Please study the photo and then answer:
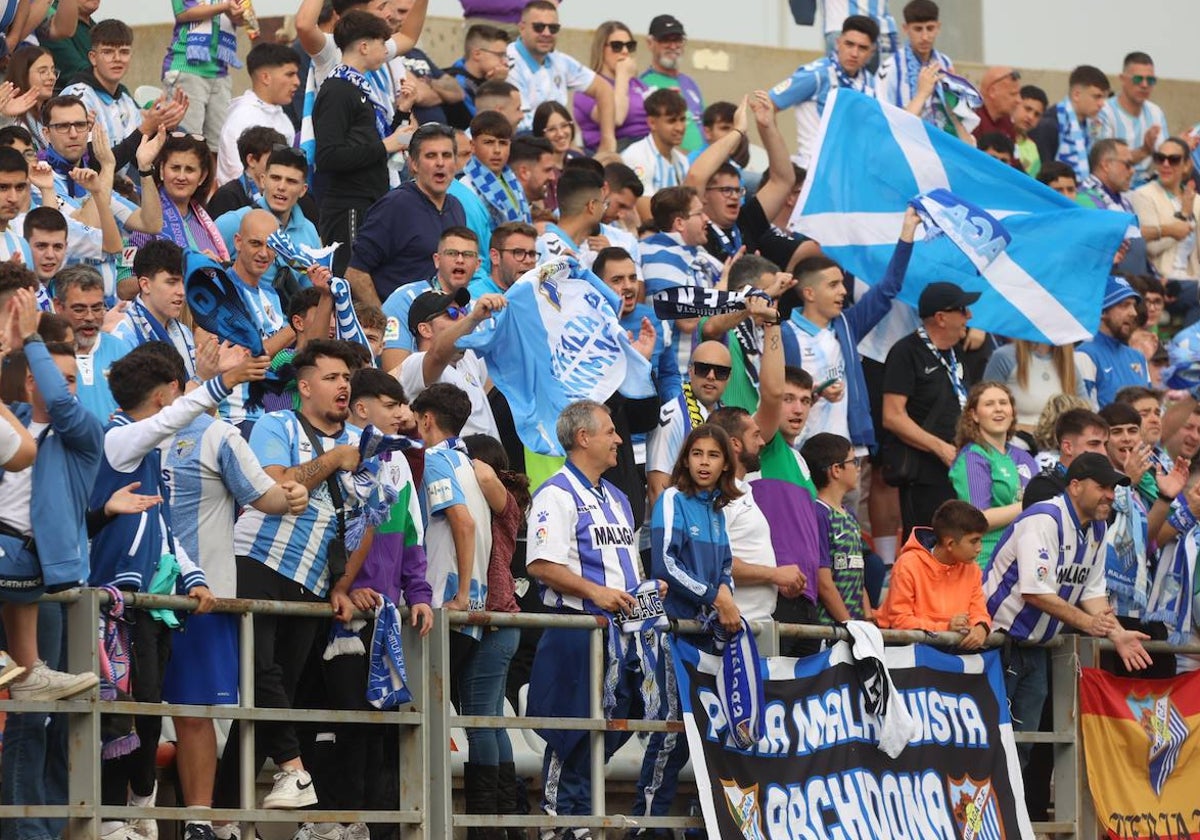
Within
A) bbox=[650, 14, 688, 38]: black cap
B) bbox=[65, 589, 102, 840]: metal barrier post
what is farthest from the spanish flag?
bbox=[650, 14, 688, 38]: black cap

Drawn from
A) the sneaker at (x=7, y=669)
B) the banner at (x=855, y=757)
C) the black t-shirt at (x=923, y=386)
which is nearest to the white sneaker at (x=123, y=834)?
the sneaker at (x=7, y=669)

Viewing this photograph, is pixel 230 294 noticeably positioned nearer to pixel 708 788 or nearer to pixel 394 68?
pixel 708 788

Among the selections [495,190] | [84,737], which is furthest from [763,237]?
[84,737]

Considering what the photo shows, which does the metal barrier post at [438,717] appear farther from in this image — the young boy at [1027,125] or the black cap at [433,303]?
the young boy at [1027,125]

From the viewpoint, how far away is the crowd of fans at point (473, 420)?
920 centimetres

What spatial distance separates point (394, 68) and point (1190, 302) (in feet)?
23.8

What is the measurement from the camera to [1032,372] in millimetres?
15305

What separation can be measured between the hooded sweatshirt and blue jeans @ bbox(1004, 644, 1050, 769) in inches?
17.8

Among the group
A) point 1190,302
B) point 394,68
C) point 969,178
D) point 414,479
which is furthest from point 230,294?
point 1190,302

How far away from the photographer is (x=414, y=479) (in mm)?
10031

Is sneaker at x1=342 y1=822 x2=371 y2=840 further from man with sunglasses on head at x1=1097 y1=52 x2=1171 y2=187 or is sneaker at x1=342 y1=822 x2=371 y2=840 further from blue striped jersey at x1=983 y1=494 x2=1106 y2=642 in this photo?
man with sunglasses on head at x1=1097 y1=52 x2=1171 y2=187

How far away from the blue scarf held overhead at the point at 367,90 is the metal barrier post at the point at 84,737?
5.89 metres

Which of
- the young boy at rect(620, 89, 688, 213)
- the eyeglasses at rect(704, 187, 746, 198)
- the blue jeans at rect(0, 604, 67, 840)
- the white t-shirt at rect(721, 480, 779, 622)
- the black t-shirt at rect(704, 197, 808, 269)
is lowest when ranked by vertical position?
the blue jeans at rect(0, 604, 67, 840)

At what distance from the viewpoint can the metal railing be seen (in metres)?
8.66
